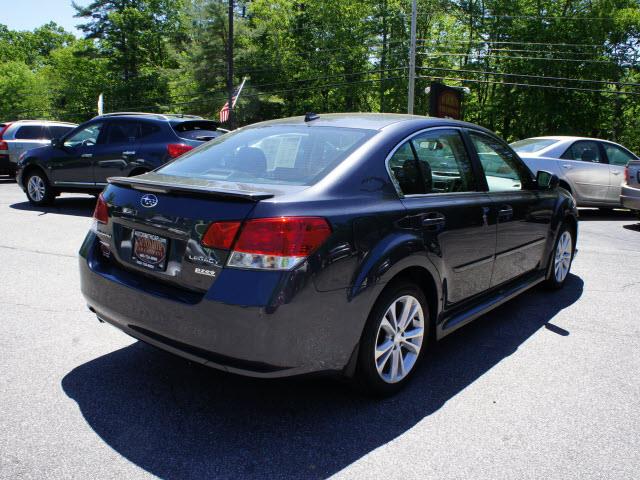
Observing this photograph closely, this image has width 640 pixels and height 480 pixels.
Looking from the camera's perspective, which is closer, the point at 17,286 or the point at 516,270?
the point at 516,270

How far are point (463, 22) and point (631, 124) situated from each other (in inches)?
586

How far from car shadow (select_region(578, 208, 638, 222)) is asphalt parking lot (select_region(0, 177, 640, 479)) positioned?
823 cm

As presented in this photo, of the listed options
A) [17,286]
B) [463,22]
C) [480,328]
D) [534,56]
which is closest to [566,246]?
[480,328]

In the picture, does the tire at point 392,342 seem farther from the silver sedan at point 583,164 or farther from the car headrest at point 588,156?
the car headrest at point 588,156

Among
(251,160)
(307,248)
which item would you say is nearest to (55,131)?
(251,160)

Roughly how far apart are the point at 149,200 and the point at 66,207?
8943 mm

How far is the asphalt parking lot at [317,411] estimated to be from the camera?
8.07 ft

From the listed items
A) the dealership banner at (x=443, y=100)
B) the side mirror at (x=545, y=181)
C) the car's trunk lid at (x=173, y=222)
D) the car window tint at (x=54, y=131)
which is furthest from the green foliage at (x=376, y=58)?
the car's trunk lid at (x=173, y=222)

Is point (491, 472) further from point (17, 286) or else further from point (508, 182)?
point (17, 286)

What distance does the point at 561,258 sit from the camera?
5516 mm

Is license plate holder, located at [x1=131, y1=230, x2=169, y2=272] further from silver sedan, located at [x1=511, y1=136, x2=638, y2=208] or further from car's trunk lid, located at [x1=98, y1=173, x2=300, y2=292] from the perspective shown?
silver sedan, located at [x1=511, y1=136, x2=638, y2=208]

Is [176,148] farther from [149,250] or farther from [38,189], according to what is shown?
[149,250]

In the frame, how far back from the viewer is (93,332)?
399 centimetres

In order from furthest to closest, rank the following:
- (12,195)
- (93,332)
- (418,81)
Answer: (418,81)
(12,195)
(93,332)
